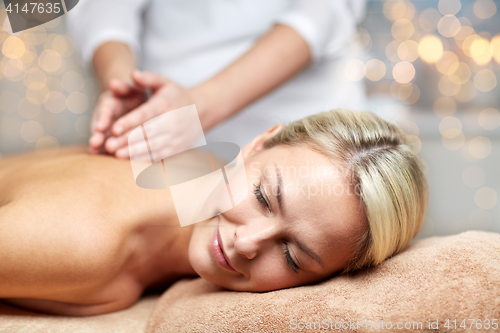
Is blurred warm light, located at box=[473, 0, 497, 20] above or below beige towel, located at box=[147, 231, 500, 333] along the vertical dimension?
above

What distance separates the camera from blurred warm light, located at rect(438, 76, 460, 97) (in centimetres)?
164

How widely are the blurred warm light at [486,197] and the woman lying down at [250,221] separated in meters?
1.20

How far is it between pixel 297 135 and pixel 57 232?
44cm

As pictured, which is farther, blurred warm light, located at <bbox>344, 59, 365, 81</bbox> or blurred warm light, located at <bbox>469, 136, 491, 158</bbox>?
blurred warm light, located at <bbox>469, 136, 491, 158</bbox>

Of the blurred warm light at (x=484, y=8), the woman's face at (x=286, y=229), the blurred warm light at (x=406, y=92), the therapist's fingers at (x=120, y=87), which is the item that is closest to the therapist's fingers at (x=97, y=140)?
the therapist's fingers at (x=120, y=87)

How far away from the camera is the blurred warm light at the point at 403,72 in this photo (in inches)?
64.2

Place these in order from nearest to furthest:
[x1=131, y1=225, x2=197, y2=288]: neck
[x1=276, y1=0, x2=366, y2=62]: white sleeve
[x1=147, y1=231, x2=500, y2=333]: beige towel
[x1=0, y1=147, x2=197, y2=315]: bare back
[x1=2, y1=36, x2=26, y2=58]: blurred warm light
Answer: [x1=147, y1=231, x2=500, y2=333]: beige towel
[x1=0, y1=147, x2=197, y2=315]: bare back
[x1=131, y1=225, x2=197, y2=288]: neck
[x1=276, y1=0, x2=366, y2=62]: white sleeve
[x1=2, y1=36, x2=26, y2=58]: blurred warm light

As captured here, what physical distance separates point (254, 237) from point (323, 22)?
706mm

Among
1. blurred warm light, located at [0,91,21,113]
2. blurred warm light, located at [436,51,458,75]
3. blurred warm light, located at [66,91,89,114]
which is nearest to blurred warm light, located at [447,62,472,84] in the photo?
blurred warm light, located at [436,51,458,75]

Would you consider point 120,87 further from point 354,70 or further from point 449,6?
point 449,6

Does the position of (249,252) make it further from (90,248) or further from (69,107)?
(69,107)

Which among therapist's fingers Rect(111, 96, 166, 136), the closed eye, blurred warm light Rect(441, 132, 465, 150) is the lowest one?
blurred warm light Rect(441, 132, 465, 150)

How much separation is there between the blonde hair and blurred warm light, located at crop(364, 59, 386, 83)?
0.99 m

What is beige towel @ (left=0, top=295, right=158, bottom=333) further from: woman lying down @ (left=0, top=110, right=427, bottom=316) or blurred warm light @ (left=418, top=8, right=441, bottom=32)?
blurred warm light @ (left=418, top=8, right=441, bottom=32)
